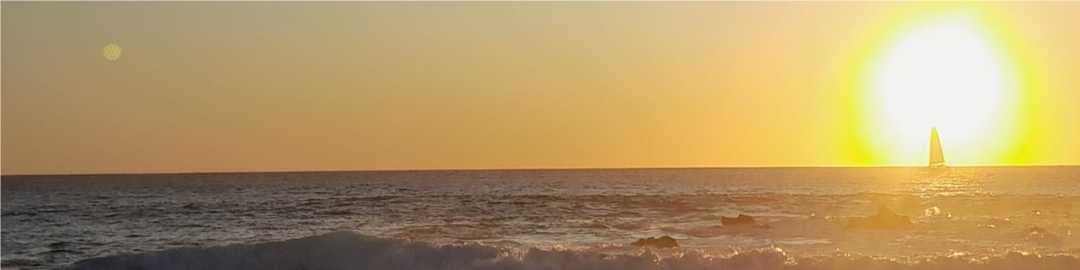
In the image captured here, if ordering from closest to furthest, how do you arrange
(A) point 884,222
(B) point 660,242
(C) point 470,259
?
(C) point 470,259, (B) point 660,242, (A) point 884,222

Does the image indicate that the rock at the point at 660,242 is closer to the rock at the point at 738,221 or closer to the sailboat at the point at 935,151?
the rock at the point at 738,221

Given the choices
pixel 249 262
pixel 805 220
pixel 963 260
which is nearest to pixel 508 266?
pixel 249 262

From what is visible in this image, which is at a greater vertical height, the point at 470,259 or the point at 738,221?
the point at 470,259

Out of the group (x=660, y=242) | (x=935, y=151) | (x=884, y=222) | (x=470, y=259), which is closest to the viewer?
(x=470, y=259)

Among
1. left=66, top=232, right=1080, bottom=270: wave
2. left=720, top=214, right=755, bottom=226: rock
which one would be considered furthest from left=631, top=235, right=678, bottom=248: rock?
left=720, top=214, right=755, bottom=226: rock

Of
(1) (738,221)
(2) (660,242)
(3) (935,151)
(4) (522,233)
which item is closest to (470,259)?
(2) (660,242)

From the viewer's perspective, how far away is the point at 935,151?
148000 mm

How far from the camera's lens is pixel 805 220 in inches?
2029

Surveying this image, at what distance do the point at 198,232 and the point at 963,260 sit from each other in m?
36.5

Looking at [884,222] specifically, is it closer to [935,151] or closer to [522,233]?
[522,233]

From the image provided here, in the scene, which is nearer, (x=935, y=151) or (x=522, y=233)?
(x=522, y=233)

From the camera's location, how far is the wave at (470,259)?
25547 mm

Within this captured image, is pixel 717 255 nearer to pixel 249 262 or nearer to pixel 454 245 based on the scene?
pixel 454 245

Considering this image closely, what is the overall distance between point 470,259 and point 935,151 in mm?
132890
